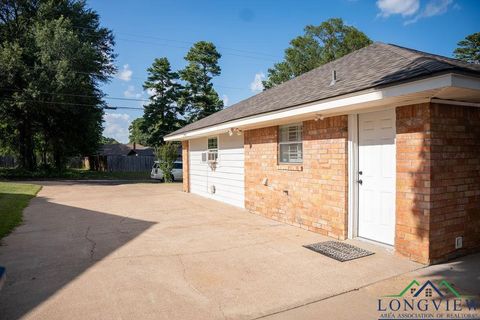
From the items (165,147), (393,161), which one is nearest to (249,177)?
(393,161)

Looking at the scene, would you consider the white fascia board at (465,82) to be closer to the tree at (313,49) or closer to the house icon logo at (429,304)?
the house icon logo at (429,304)

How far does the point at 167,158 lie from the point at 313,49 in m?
25.4

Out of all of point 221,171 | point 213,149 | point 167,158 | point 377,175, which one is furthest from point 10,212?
point 167,158

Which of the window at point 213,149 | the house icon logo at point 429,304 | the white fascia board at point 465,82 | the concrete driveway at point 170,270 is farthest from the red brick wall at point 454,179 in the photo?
the window at point 213,149

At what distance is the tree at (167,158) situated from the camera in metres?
22.2

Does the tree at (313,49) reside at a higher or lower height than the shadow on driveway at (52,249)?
higher

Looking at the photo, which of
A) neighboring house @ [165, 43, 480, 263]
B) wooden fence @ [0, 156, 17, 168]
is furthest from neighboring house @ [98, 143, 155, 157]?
neighboring house @ [165, 43, 480, 263]

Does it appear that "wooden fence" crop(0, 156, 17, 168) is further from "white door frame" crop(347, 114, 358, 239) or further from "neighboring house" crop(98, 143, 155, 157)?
"white door frame" crop(347, 114, 358, 239)

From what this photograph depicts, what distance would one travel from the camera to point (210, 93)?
40.2 metres

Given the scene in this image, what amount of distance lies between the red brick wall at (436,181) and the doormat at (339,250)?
66cm

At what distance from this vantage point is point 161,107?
37.8 metres

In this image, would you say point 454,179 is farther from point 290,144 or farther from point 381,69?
point 290,144

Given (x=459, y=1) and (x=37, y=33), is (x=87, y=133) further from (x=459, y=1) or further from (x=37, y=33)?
(x=459, y=1)

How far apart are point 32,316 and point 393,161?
562 cm
